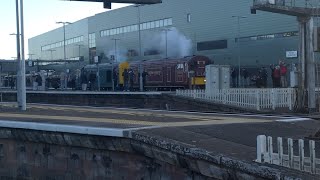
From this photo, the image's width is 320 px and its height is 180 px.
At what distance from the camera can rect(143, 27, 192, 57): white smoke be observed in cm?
6988

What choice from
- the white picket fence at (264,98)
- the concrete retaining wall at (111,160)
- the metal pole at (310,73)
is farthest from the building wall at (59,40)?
the concrete retaining wall at (111,160)

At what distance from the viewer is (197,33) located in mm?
69812

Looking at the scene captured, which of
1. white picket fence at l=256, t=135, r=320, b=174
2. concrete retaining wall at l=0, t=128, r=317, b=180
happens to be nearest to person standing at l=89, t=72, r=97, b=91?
concrete retaining wall at l=0, t=128, r=317, b=180

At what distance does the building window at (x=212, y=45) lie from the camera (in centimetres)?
6615

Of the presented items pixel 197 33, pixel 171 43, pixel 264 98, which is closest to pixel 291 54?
Answer: pixel 197 33

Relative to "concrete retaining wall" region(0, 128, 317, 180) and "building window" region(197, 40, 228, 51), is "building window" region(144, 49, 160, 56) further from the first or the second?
"concrete retaining wall" region(0, 128, 317, 180)

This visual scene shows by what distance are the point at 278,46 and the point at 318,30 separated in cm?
5154

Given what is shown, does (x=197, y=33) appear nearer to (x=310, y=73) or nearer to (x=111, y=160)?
(x=310, y=73)

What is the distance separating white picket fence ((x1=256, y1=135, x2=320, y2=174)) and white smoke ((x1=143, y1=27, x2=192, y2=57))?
61.3 meters

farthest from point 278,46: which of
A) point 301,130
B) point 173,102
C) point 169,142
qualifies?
point 169,142

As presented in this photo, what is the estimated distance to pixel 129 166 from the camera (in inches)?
413

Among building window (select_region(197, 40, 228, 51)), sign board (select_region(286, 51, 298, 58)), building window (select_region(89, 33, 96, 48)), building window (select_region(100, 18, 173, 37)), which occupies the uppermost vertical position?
building window (select_region(100, 18, 173, 37))

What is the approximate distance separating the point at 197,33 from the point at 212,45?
11.0 feet

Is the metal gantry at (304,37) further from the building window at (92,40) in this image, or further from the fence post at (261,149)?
the building window at (92,40)
